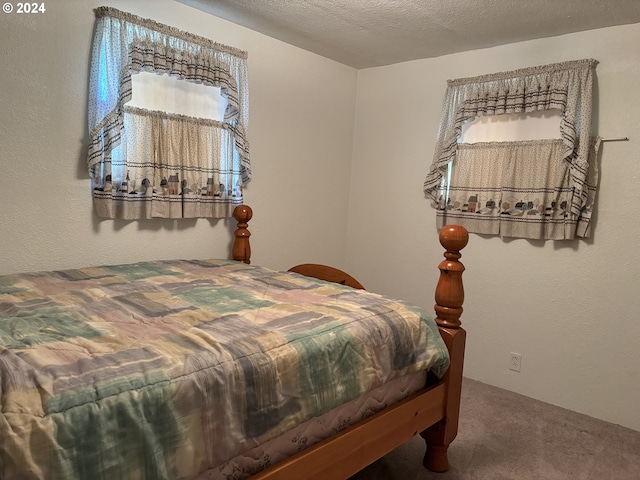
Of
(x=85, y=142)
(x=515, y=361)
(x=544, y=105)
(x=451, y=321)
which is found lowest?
(x=515, y=361)

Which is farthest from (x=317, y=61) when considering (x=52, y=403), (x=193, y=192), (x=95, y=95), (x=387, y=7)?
(x=52, y=403)

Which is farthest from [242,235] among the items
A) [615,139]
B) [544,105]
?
[615,139]

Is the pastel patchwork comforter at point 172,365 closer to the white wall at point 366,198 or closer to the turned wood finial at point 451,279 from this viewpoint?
the turned wood finial at point 451,279

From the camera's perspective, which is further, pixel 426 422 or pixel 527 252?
pixel 527 252

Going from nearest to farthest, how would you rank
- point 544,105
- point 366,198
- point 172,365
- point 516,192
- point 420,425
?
point 172,365 < point 420,425 < point 544,105 < point 516,192 < point 366,198

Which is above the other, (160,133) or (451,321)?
(160,133)

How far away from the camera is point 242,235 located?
2.87 m

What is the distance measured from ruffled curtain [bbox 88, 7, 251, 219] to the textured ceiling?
0.31 metres

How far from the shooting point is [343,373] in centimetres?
145

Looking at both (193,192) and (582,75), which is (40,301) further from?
(582,75)

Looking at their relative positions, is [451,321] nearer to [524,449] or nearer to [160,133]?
[524,449]

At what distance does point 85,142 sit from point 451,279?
5.98ft

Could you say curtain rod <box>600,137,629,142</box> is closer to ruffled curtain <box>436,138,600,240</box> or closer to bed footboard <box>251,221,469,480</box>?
ruffled curtain <box>436,138,600,240</box>

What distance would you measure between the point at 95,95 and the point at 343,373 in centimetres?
178
